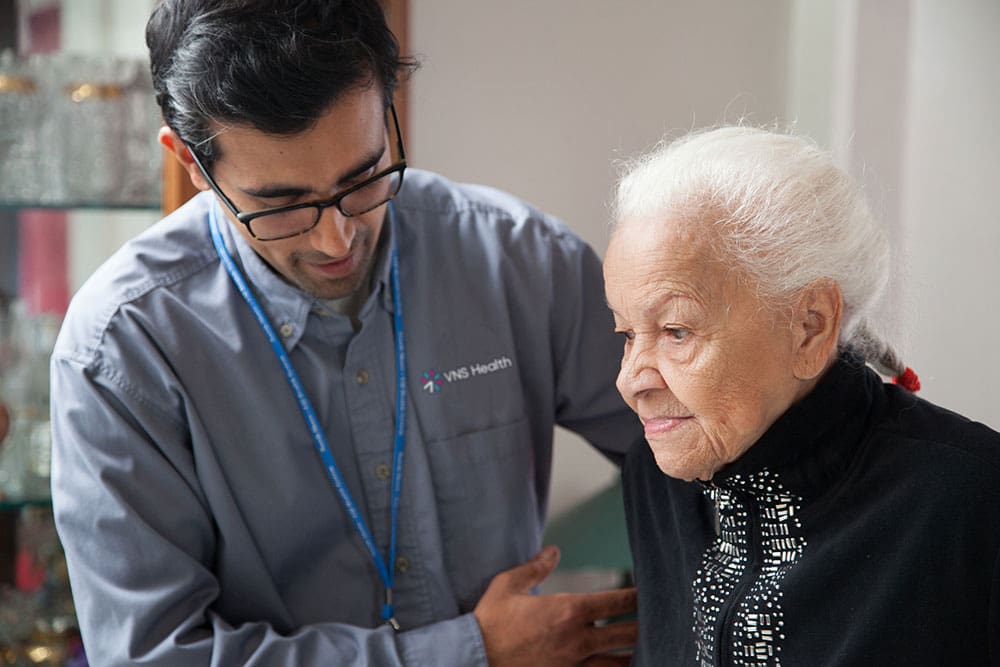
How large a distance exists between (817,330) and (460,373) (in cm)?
66

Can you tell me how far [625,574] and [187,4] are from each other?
2003 millimetres

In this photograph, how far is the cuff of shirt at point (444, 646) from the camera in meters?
1.67

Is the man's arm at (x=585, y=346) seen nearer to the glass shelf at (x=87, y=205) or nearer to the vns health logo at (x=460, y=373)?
the vns health logo at (x=460, y=373)

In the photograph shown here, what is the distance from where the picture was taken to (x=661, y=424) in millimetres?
1451

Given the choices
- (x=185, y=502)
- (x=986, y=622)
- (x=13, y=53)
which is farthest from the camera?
(x=13, y=53)

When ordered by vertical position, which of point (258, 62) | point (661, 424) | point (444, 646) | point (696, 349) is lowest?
point (444, 646)

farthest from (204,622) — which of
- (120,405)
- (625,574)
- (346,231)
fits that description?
(625,574)

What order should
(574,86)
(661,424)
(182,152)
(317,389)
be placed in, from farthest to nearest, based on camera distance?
(574,86), (317,389), (182,152), (661,424)

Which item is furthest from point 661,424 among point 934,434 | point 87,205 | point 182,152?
point 87,205

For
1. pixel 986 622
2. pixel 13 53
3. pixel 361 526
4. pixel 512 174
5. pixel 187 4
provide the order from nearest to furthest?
pixel 986 622 < pixel 187 4 < pixel 361 526 < pixel 13 53 < pixel 512 174

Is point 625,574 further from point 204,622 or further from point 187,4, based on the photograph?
point 187,4

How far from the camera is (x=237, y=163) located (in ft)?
5.11

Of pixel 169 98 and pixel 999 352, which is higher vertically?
pixel 169 98

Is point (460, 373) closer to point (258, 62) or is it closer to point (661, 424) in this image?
point (661, 424)
